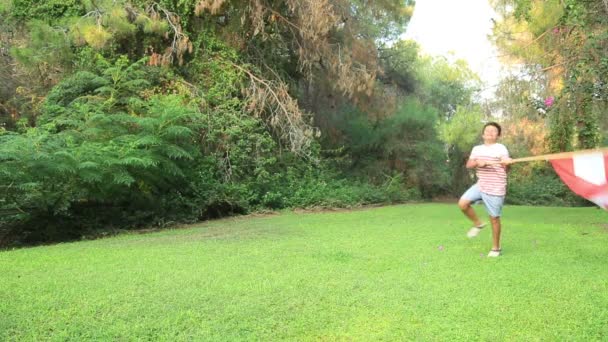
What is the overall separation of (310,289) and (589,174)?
343 cm

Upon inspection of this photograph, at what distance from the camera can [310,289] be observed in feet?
18.1

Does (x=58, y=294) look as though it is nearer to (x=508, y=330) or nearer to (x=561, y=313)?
Answer: (x=508, y=330)

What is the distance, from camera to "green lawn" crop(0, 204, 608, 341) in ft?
14.4

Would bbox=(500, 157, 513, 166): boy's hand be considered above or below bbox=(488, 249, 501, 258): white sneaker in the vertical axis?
above

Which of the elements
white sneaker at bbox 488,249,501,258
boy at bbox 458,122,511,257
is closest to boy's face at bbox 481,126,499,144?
boy at bbox 458,122,511,257

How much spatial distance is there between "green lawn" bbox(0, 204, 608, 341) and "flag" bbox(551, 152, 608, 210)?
2.99ft

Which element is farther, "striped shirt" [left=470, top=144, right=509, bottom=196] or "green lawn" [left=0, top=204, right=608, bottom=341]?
"striped shirt" [left=470, top=144, right=509, bottom=196]

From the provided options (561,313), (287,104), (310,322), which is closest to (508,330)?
(561,313)

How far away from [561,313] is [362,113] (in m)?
16.9

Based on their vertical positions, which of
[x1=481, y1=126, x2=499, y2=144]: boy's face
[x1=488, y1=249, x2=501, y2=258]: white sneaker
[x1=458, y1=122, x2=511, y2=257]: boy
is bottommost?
[x1=488, y1=249, x2=501, y2=258]: white sneaker

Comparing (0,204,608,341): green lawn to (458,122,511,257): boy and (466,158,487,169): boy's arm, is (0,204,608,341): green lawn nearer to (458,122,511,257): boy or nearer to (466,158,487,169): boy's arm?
(458,122,511,257): boy

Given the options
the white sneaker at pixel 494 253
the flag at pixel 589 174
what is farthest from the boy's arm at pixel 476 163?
the white sneaker at pixel 494 253

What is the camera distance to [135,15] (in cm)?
1505

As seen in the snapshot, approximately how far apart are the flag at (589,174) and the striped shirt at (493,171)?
38.4 inches
